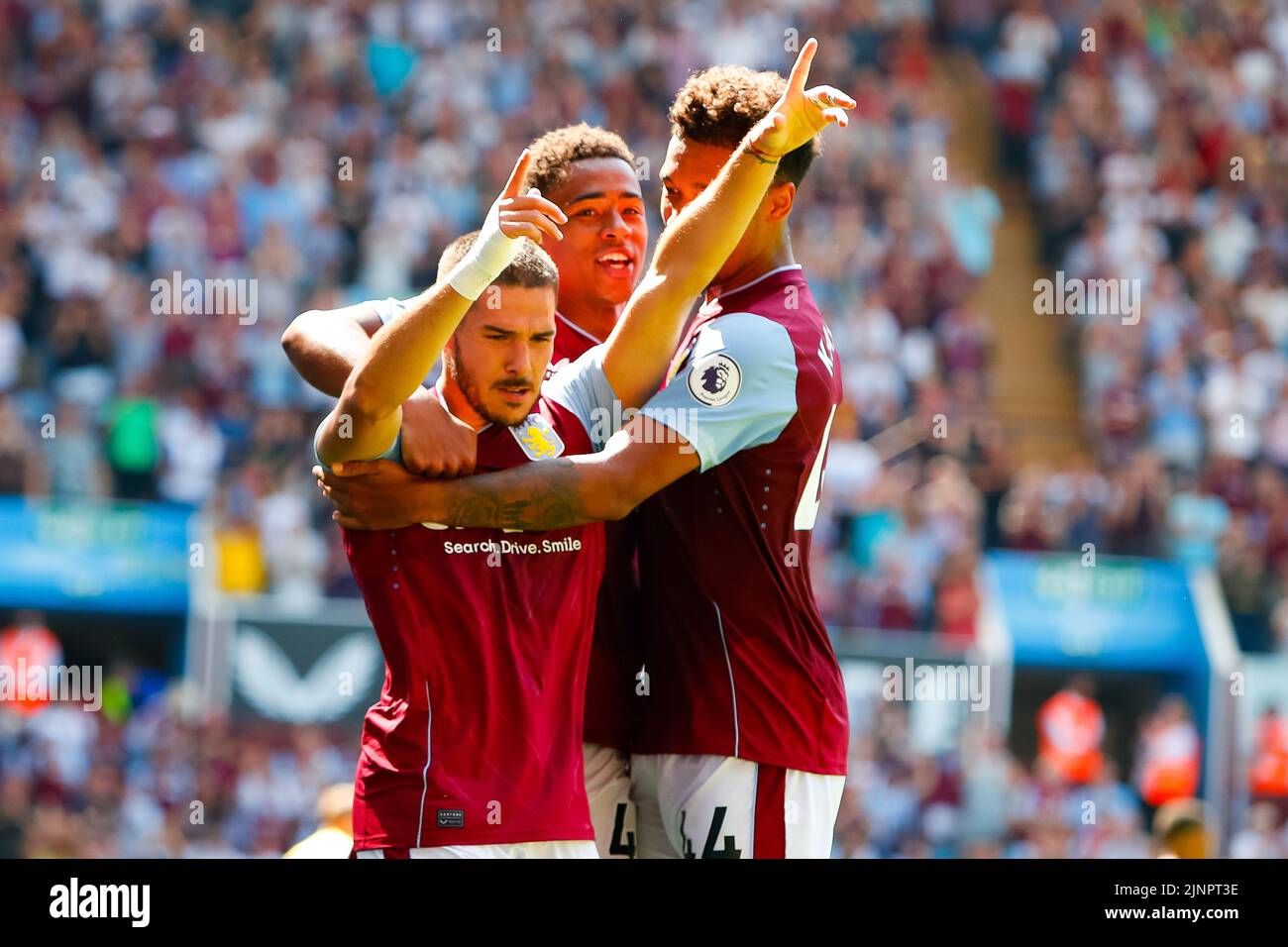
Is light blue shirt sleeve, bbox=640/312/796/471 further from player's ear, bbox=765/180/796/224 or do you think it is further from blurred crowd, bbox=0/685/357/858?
blurred crowd, bbox=0/685/357/858

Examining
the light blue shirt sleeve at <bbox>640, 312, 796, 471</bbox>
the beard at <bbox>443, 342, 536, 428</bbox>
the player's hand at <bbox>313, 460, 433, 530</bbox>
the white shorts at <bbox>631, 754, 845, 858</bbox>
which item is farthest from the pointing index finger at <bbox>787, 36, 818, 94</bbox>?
the white shorts at <bbox>631, 754, 845, 858</bbox>

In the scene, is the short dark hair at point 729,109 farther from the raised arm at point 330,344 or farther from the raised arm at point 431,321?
the raised arm at point 330,344

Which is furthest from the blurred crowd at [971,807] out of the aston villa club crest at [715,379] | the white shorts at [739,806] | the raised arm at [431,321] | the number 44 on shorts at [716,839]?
the raised arm at [431,321]

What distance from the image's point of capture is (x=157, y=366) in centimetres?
1381

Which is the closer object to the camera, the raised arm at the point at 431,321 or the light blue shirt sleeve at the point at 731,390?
the raised arm at the point at 431,321

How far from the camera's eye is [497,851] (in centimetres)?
399

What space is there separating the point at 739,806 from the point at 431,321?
144cm

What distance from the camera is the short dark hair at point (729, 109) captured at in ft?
14.8

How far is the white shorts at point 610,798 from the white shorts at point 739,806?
6.0 inches

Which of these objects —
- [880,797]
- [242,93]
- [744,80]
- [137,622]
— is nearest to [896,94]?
[242,93]

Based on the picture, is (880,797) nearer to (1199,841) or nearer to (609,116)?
(1199,841)

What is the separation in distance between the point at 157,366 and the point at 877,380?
5774 millimetres

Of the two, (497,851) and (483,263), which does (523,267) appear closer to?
(483,263)
